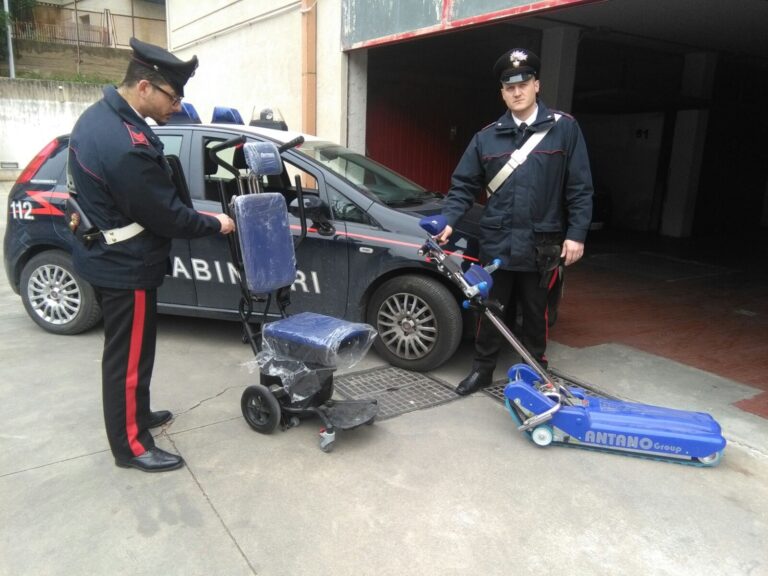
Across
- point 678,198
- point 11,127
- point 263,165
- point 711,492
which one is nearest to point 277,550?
point 263,165

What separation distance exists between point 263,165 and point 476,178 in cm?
146

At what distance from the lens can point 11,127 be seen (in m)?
17.3

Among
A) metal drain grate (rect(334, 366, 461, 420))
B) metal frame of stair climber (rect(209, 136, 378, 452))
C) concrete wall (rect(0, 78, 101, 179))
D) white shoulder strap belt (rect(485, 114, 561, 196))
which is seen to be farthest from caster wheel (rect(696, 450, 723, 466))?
concrete wall (rect(0, 78, 101, 179))

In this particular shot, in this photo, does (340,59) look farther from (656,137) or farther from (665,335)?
(656,137)

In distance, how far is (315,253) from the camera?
Result: 165 inches

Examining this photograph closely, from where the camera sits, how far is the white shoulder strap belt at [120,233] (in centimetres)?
266

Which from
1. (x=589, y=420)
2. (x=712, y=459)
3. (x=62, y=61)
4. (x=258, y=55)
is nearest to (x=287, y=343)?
(x=589, y=420)

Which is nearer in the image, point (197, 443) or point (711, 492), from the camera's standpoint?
point (711, 492)

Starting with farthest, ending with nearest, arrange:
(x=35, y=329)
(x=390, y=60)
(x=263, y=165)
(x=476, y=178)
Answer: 1. (x=390, y=60)
2. (x=35, y=329)
3. (x=476, y=178)
4. (x=263, y=165)

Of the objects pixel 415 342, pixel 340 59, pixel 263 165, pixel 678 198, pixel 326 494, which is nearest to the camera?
pixel 326 494

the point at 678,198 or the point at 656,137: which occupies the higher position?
the point at 656,137

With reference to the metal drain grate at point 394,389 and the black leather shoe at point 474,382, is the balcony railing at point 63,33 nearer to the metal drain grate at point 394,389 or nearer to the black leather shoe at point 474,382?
the metal drain grate at point 394,389

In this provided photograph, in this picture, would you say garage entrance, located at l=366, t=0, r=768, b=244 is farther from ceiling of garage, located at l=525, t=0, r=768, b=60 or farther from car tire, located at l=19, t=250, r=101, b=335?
car tire, located at l=19, t=250, r=101, b=335

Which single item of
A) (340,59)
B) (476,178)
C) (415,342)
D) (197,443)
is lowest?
(197,443)
